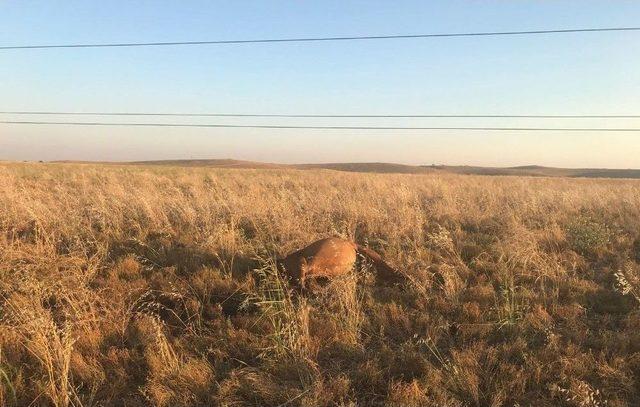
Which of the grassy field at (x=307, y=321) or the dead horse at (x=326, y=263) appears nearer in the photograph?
the grassy field at (x=307, y=321)

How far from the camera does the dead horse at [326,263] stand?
4645 millimetres

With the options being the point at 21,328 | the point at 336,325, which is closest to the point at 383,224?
the point at 336,325

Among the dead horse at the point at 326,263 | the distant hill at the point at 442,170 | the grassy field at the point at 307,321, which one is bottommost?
the grassy field at the point at 307,321

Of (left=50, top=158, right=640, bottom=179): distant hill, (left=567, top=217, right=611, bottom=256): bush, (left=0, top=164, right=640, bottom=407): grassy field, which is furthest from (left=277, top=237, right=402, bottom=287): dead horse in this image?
(left=50, top=158, right=640, bottom=179): distant hill

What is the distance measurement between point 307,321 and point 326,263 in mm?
1121

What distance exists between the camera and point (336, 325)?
3777 mm

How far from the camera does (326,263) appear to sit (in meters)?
4.73

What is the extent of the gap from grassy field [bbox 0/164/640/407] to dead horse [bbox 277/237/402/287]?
0.22 meters

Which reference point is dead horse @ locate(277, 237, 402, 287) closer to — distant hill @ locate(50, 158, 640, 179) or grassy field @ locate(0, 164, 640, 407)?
grassy field @ locate(0, 164, 640, 407)

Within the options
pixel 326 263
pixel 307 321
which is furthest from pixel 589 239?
pixel 307 321

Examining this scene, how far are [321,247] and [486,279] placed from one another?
197 cm

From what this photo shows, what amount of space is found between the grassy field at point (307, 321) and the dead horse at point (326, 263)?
0.22 meters

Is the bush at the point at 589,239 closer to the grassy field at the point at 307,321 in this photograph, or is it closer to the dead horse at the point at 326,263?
the grassy field at the point at 307,321

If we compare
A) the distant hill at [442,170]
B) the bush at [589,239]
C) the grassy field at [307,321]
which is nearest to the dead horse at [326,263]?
the grassy field at [307,321]
